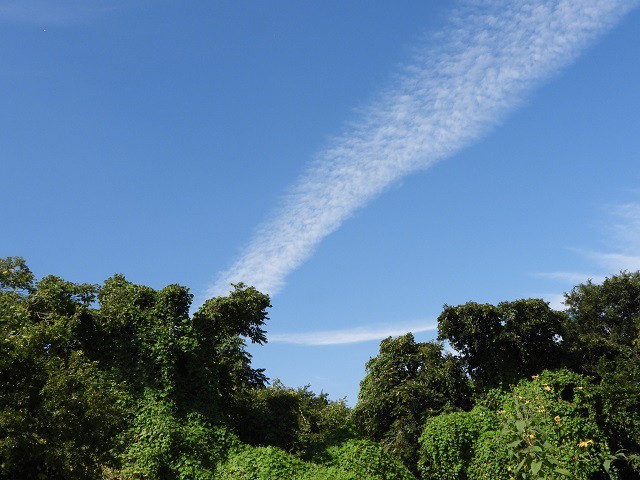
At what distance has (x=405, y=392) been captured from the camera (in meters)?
20.9

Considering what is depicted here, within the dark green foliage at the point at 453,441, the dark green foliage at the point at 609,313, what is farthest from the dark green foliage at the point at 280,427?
the dark green foliage at the point at 609,313

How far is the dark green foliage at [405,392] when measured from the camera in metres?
20.6

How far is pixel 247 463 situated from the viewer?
1559 cm

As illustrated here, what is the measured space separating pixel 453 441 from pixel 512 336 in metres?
4.35

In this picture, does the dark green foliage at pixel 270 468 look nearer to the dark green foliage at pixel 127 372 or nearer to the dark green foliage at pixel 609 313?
the dark green foliage at pixel 127 372

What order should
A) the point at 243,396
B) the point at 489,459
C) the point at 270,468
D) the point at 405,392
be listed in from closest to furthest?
the point at 270,468 < the point at 489,459 < the point at 405,392 < the point at 243,396

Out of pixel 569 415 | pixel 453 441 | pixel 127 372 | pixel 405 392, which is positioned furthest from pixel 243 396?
pixel 569 415

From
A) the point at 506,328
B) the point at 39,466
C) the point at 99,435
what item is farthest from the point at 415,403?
the point at 39,466

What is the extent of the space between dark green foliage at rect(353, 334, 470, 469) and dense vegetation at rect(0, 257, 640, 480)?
2.1 inches

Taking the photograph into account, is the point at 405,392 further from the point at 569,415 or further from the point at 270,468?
the point at 270,468

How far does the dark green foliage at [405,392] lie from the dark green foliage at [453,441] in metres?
1.29

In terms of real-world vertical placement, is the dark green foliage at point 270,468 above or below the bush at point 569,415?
below

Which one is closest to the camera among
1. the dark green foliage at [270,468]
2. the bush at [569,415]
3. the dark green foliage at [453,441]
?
the dark green foliage at [270,468]

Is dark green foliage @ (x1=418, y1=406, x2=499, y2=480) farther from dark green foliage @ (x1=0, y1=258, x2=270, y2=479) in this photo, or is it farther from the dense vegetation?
dark green foliage @ (x1=0, y1=258, x2=270, y2=479)
